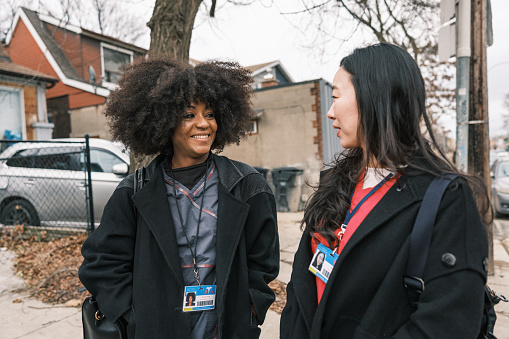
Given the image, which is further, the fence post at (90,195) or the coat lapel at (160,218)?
the fence post at (90,195)

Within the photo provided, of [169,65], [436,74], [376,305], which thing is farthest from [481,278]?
[436,74]

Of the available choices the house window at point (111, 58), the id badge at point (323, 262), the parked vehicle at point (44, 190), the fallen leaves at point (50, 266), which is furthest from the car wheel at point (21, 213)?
the house window at point (111, 58)

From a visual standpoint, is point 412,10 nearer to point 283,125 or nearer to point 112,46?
point 283,125

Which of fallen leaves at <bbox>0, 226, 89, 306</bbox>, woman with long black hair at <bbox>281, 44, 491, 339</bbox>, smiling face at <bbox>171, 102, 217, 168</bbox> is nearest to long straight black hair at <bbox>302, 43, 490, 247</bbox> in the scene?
woman with long black hair at <bbox>281, 44, 491, 339</bbox>

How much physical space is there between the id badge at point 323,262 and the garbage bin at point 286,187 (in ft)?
31.3

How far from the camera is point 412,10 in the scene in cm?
1147

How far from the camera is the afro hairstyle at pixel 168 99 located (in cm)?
202

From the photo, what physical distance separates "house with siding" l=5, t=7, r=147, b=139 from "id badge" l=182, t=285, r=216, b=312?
15.3 metres

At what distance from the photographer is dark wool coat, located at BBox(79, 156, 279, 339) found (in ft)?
5.63

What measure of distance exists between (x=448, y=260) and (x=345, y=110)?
0.63m

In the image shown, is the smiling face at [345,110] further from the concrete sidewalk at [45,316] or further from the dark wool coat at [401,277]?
the concrete sidewalk at [45,316]

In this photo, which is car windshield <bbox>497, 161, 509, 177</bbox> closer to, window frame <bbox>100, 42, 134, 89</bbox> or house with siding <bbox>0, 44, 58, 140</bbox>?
house with siding <bbox>0, 44, 58, 140</bbox>

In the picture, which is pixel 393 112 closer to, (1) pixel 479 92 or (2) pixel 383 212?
(2) pixel 383 212

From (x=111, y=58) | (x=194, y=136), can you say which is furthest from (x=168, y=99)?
(x=111, y=58)
